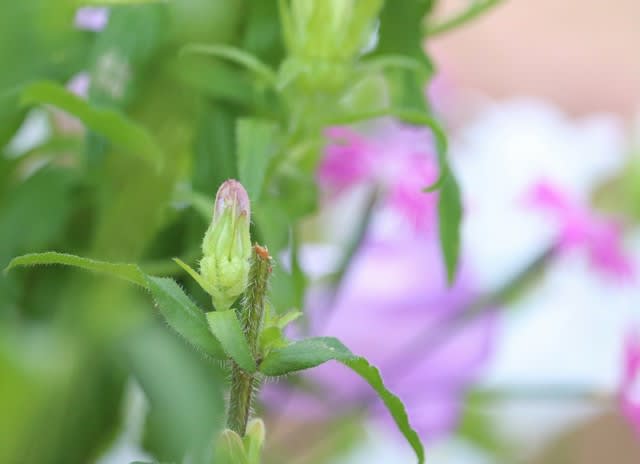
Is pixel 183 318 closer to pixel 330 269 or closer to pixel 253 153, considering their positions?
pixel 253 153

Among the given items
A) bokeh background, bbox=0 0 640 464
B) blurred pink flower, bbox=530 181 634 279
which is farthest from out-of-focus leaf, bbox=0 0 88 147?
blurred pink flower, bbox=530 181 634 279

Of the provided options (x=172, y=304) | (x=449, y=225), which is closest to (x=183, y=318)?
(x=172, y=304)

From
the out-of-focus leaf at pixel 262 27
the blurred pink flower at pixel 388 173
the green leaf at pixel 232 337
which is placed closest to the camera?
the green leaf at pixel 232 337

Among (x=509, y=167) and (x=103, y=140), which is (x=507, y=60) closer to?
(x=509, y=167)

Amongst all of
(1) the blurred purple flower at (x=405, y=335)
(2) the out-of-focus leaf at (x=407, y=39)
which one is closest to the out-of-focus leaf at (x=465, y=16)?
(2) the out-of-focus leaf at (x=407, y=39)

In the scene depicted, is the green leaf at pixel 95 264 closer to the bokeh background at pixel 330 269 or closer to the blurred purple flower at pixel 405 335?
the bokeh background at pixel 330 269

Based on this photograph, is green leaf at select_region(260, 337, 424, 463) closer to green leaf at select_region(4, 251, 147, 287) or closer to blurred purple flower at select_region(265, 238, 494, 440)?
green leaf at select_region(4, 251, 147, 287)

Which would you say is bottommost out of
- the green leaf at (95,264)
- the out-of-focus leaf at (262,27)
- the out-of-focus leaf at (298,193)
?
the green leaf at (95,264)
